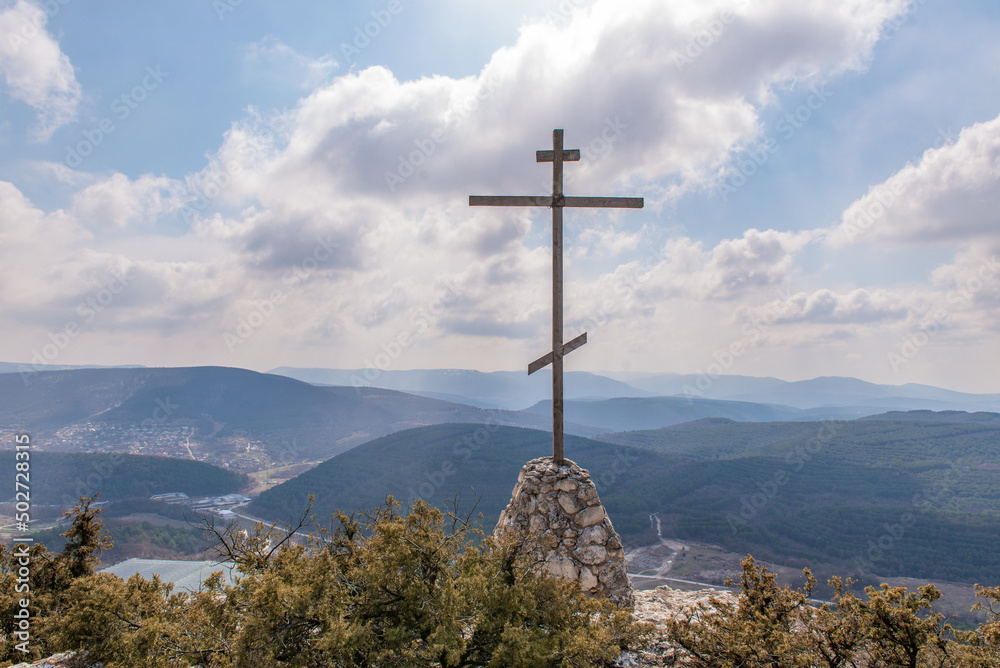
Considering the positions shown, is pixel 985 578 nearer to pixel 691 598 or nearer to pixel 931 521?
pixel 931 521

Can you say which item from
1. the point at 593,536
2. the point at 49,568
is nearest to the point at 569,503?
the point at 593,536

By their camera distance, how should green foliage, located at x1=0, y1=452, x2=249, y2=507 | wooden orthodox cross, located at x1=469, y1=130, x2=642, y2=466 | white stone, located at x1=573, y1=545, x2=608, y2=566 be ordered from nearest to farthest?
white stone, located at x1=573, y1=545, x2=608, y2=566 < wooden orthodox cross, located at x1=469, y1=130, x2=642, y2=466 < green foliage, located at x1=0, y1=452, x2=249, y2=507

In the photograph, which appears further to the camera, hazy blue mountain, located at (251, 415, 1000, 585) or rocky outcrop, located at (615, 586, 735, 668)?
hazy blue mountain, located at (251, 415, 1000, 585)

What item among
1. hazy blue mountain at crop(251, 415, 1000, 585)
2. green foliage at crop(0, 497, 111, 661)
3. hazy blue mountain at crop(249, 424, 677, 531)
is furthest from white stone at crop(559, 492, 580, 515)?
hazy blue mountain at crop(249, 424, 677, 531)

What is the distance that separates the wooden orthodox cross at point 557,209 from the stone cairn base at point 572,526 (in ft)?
1.46

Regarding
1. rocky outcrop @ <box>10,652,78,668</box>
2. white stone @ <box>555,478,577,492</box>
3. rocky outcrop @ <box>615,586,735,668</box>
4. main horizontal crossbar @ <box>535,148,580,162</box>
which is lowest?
rocky outcrop @ <box>10,652,78,668</box>

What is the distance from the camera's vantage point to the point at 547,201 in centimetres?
815

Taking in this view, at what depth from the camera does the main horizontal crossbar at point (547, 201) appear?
26.7 ft

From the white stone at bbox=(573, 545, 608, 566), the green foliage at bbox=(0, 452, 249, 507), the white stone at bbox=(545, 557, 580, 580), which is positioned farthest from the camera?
the green foliage at bbox=(0, 452, 249, 507)

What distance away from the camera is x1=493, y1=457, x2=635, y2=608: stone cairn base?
7.25 metres

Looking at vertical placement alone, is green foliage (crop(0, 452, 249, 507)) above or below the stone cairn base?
below

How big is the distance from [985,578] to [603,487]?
60.1m

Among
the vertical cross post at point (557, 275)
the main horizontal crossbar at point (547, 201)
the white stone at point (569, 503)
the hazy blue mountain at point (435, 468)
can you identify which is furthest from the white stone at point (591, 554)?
the hazy blue mountain at point (435, 468)

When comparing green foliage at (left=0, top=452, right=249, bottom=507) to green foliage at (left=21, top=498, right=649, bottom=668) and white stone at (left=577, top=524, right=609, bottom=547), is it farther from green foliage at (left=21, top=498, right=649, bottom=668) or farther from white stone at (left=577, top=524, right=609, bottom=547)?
white stone at (left=577, top=524, right=609, bottom=547)
